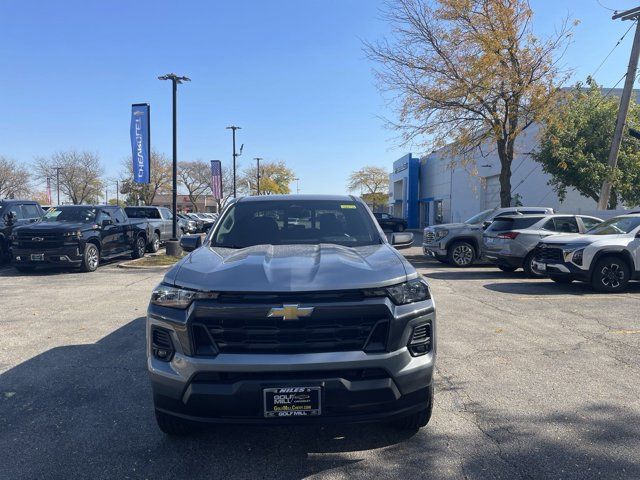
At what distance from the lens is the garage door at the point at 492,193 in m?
34.9

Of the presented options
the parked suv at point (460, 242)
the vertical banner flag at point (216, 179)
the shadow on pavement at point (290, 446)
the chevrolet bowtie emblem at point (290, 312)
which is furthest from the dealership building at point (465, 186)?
the chevrolet bowtie emblem at point (290, 312)

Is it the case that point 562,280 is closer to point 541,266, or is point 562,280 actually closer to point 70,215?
point 541,266

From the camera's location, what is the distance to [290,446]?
11.0 ft

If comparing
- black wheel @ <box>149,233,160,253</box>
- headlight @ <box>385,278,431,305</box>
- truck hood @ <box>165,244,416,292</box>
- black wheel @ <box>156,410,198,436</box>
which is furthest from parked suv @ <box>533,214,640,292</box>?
black wheel @ <box>149,233,160,253</box>

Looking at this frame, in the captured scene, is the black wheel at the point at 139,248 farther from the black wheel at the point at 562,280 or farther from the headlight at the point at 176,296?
the headlight at the point at 176,296

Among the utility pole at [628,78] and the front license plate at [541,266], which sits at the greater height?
the utility pole at [628,78]

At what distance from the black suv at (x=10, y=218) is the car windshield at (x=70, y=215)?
3.34 feet

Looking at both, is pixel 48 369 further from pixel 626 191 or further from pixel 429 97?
pixel 626 191

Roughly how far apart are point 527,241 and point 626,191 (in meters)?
13.1

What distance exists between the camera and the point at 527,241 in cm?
1173

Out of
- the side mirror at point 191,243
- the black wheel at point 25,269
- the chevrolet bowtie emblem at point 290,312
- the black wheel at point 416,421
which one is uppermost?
the side mirror at point 191,243

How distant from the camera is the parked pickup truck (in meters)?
17.8

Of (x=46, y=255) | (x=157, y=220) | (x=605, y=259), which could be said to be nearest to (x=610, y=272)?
(x=605, y=259)

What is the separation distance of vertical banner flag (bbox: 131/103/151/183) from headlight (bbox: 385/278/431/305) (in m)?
16.7
